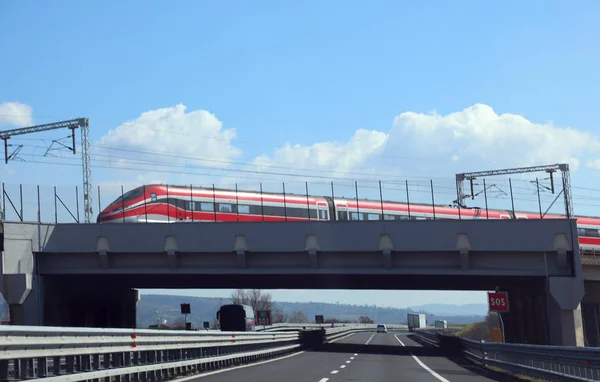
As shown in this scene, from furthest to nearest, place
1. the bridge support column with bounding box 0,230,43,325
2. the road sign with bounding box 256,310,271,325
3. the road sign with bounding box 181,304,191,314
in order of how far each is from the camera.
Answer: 1. the road sign with bounding box 256,310,271,325
2. the road sign with bounding box 181,304,191,314
3. the bridge support column with bounding box 0,230,43,325

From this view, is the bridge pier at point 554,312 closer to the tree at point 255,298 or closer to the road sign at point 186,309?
the road sign at point 186,309

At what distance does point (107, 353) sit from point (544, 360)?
10916mm

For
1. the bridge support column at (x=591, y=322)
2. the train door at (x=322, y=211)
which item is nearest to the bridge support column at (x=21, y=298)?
the train door at (x=322, y=211)

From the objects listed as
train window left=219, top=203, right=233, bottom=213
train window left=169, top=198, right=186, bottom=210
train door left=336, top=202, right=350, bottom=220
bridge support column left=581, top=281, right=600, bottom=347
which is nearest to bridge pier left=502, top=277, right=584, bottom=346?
Answer: bridge support column left=581, top=281, right=600, bottom=347

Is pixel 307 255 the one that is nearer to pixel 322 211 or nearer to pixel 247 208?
pixel 247 208

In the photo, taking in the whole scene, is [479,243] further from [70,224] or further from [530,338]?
[70,224]

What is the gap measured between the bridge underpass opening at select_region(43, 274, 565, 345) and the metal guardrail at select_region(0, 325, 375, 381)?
60.2 ft

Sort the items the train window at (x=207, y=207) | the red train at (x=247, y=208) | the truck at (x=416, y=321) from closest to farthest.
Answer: the red train at (x=247, y=208) → the train window at (x=207, y=207) → the truck at (x=416, y=321)

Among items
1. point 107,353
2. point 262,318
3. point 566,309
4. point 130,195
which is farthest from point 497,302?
point 262,318

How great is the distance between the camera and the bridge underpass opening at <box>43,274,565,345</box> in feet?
132

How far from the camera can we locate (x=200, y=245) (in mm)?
39719

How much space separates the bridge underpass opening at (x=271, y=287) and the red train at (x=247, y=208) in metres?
3.87

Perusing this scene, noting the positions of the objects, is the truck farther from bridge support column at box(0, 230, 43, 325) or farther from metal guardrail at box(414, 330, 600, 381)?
metal guardrail at box(414, 330, 600, 381)

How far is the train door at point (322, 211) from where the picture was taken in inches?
1960
